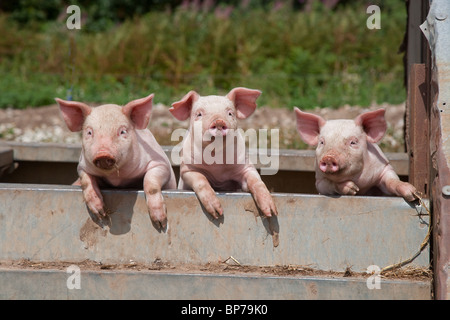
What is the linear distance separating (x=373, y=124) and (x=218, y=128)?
971 mm

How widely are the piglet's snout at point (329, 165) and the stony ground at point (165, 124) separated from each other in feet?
9.76

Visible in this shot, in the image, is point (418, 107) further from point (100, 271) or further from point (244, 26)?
point (244, 26)

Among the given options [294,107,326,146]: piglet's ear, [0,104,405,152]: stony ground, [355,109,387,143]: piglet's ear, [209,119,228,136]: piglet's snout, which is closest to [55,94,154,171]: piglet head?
[209,119,228,136]: piglet's snout

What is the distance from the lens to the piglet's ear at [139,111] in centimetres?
399

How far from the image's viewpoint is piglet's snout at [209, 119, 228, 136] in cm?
379

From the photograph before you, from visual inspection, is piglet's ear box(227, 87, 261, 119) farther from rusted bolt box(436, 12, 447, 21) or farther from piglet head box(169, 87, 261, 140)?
rusted bolt box(436, 12, 447, 21)

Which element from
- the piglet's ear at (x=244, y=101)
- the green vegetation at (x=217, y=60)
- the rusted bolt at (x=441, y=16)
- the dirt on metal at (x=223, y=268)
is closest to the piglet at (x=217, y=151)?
the piglet's ear at (x=244, y=101)

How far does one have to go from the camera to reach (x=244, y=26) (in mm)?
11633

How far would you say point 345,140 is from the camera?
156 inches

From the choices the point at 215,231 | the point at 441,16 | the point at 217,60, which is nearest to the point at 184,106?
the point at 215,231

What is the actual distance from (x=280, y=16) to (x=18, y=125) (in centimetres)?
528

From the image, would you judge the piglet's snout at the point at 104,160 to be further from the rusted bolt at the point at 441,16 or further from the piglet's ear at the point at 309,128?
the rusted bolt at the point at 441,16

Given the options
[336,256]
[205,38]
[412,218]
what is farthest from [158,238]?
[205,38]

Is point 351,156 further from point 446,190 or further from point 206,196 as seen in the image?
point 206,196
